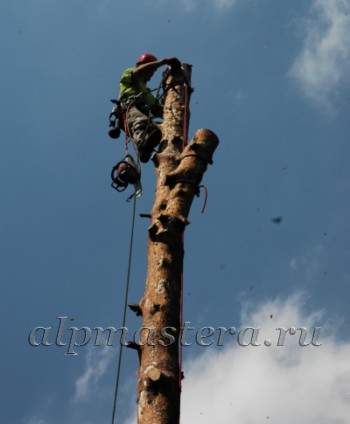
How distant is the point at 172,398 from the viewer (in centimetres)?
293

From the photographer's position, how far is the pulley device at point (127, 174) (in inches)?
203

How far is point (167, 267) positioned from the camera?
340 cm

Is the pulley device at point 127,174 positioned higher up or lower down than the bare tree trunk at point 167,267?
higher up

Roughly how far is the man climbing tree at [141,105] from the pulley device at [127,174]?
11 centimetres

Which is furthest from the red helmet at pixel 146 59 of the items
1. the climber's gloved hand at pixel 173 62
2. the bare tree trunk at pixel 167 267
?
the bare tree trunk at pixel 167 267

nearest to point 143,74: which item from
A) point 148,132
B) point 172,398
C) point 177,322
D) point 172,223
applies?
point 148,132

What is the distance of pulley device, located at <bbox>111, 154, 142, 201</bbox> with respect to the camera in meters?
5.16

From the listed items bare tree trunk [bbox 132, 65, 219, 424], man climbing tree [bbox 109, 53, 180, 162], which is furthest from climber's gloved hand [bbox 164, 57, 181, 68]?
bare tree trunk [bbox 132, 65, 219, 424]

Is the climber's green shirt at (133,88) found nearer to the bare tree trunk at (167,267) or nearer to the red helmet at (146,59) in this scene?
the red helmet at (146,59)

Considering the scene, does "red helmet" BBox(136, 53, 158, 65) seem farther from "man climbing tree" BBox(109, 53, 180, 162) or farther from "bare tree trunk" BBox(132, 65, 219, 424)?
"bare tree trunk" BBox(132, 65, 219, 424)

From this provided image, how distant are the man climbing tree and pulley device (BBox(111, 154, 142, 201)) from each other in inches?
4.4

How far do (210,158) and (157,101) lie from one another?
1680 mm

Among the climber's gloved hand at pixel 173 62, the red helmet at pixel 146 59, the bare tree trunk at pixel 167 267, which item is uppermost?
the red helmet at pixel 146 59

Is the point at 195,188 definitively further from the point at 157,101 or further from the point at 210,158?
the point at 157,101
